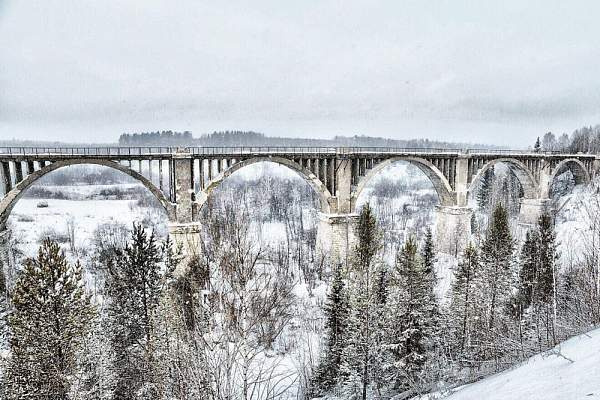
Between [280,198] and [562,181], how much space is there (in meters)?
50.9

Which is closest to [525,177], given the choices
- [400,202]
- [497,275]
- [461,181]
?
[461,181]

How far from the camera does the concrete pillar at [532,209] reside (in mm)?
45156

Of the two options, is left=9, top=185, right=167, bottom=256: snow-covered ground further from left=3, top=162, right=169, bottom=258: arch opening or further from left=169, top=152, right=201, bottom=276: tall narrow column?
left=169, top=152, right=201, bottom=276: tall narrow column

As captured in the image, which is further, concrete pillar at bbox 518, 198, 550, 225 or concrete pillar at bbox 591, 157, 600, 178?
concrete pillar at bbox 591, 157, 600, 178

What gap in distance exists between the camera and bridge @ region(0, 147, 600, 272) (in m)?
23.1

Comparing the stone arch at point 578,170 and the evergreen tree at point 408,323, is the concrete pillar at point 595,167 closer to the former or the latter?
the stone arch at point 578,170

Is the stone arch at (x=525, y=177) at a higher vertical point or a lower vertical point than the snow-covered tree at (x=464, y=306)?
higher

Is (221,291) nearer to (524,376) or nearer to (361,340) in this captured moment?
(524,376)

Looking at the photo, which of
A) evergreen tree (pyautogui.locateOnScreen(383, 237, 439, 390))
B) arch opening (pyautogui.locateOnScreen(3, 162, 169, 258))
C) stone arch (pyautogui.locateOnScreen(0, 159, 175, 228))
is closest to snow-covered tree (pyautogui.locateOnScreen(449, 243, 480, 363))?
evergreen tree (pyautogui.locateOnScreen(383, 237, 439, 390))

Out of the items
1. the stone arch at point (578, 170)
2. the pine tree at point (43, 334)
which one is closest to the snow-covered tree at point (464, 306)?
the pine tree at point (43, 334)

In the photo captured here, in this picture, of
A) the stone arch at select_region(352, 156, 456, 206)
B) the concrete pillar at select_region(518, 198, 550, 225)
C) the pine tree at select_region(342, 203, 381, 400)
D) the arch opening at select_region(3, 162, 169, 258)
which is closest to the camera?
the pine tree at select_region(342, 203, 381, 400)

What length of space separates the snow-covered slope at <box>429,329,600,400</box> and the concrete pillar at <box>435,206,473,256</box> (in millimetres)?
30051

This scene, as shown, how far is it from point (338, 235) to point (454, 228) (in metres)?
13.6

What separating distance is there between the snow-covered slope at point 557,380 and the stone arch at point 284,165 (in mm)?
20442
